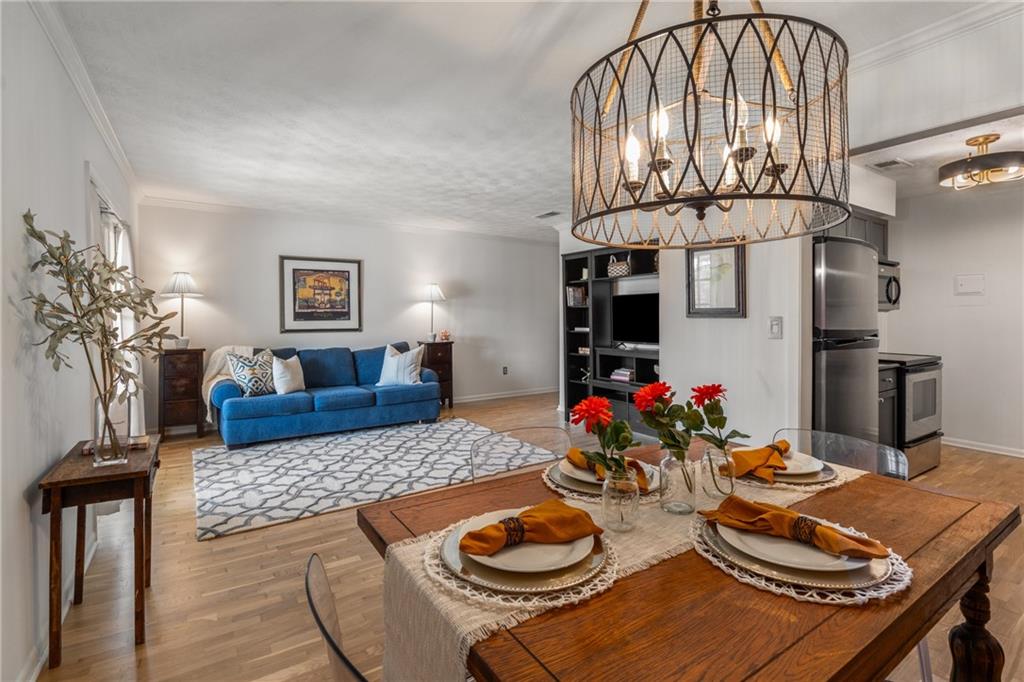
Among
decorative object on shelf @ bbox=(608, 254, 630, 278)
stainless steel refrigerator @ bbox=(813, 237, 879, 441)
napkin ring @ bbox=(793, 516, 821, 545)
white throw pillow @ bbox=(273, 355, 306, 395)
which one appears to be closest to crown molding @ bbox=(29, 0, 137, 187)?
white throw pillow @ bbox=(273, 355, 306, 395)

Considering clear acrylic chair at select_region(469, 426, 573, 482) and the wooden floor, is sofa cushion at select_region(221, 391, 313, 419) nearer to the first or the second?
the wooden floor

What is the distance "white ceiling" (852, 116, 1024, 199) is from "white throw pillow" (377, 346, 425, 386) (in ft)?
13.9

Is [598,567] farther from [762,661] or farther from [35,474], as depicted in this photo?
[35,474]

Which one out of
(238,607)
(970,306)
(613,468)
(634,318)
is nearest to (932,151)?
(970,306)

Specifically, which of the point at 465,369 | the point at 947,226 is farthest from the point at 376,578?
the point at 947,226

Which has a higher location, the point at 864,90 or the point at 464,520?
the point at 864,90

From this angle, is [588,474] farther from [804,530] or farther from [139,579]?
[139,579]

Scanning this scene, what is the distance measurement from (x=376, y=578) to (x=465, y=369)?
15.6ft

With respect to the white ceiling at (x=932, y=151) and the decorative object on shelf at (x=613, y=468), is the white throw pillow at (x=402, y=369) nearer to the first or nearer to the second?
the white ceiling at (x=932, y=151)

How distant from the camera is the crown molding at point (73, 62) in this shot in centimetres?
193

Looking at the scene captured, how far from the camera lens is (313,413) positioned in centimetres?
490

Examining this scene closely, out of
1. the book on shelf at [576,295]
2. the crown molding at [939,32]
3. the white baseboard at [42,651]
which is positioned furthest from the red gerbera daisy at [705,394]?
the book on shelf at [576,295]

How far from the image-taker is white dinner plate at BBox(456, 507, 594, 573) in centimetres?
97

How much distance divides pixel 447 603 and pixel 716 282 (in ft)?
10.1
